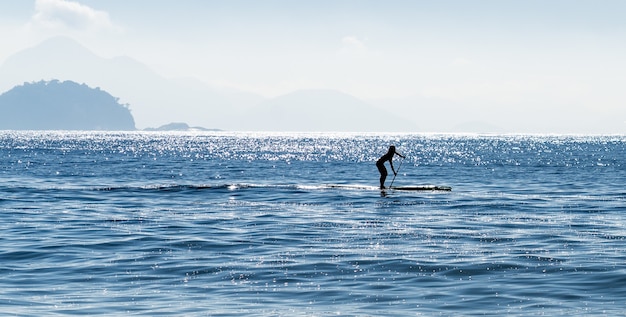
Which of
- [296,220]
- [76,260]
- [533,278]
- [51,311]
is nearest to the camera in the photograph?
[51,311]

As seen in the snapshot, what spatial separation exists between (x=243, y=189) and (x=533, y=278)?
27619 mm

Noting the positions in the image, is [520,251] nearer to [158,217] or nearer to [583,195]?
[158,217]

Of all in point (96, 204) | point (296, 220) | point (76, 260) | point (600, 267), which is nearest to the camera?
point (600, 267)

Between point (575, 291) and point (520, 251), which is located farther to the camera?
point (520, 251)

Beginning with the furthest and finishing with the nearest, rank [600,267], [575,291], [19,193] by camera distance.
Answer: [19,193], [600,267], [575,291]

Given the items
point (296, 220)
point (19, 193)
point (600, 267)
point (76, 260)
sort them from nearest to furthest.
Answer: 1. point (600, 267)
2. point (76, 260)
3. point (296, 220)
4. point (19, 193)

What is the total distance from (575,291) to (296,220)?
13.6m

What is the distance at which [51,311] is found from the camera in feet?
41.0

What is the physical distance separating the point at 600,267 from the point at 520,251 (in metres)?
2.68

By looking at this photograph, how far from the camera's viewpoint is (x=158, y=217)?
27.3 meters

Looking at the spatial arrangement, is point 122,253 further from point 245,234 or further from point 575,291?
point 575,291

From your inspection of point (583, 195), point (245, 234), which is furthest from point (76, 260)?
point (583, 195)

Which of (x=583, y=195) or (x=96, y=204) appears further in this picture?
(x=583, y=195)

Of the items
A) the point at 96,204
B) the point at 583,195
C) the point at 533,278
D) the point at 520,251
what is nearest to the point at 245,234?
the point at 520,251
